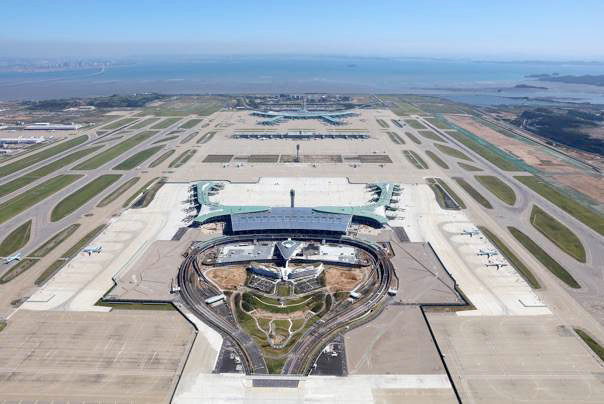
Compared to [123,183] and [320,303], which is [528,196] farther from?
[123,183]

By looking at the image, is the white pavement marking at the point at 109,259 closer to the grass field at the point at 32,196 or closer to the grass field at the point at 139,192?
the grass field at the point at 139,192

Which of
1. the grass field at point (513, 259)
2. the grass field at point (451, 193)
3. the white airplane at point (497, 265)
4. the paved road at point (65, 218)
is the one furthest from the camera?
the grass field at point (451, 193)

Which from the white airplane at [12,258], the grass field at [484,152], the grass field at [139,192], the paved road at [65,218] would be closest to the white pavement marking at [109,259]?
the paved road at [65,218]

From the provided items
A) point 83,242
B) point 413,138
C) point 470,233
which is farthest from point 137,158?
point 470,233

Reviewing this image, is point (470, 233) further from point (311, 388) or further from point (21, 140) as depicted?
point (21, 140)

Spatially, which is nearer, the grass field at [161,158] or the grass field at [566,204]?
the grass field at [566,204]

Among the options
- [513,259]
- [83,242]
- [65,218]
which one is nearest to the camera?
[513,259]
